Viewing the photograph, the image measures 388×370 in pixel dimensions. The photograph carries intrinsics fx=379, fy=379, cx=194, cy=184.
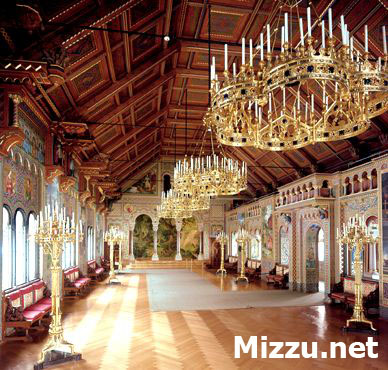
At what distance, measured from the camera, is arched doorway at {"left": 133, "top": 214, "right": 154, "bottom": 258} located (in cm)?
2834

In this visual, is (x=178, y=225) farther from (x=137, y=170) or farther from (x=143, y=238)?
(x=137, y=170)

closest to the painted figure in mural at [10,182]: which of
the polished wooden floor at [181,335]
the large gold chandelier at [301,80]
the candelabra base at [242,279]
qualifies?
the polished wooden floor at [181,335]

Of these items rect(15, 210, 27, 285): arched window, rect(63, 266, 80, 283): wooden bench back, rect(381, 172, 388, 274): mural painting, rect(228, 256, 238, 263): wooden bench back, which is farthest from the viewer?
rect(228, 256, 238, 263): wooden bench back

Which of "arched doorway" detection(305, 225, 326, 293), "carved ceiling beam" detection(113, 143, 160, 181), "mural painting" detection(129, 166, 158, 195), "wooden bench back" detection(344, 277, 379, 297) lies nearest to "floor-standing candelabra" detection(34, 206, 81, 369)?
"wooden bench back" detection(344, 277, 379, 297)

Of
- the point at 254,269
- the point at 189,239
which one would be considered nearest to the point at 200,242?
the point at 189,239

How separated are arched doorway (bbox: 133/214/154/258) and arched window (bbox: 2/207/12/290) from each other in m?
20.2

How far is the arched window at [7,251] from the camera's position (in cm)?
782

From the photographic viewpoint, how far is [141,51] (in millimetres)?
9539

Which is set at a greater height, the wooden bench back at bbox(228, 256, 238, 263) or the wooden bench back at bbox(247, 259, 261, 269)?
the wooden bench back at bbox(247, 259, 261, 269)

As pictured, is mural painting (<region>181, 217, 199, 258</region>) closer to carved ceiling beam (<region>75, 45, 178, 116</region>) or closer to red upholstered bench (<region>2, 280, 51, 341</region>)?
red upholstered bench (<region>2, 280, 51, 341</region>)

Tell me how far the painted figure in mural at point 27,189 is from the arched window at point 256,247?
596 inches

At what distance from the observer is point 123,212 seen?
1097 inches

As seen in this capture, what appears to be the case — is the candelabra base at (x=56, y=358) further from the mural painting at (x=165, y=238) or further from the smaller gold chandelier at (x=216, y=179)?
the mural painting at (x=165, y=238)

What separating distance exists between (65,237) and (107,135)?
8631mm
